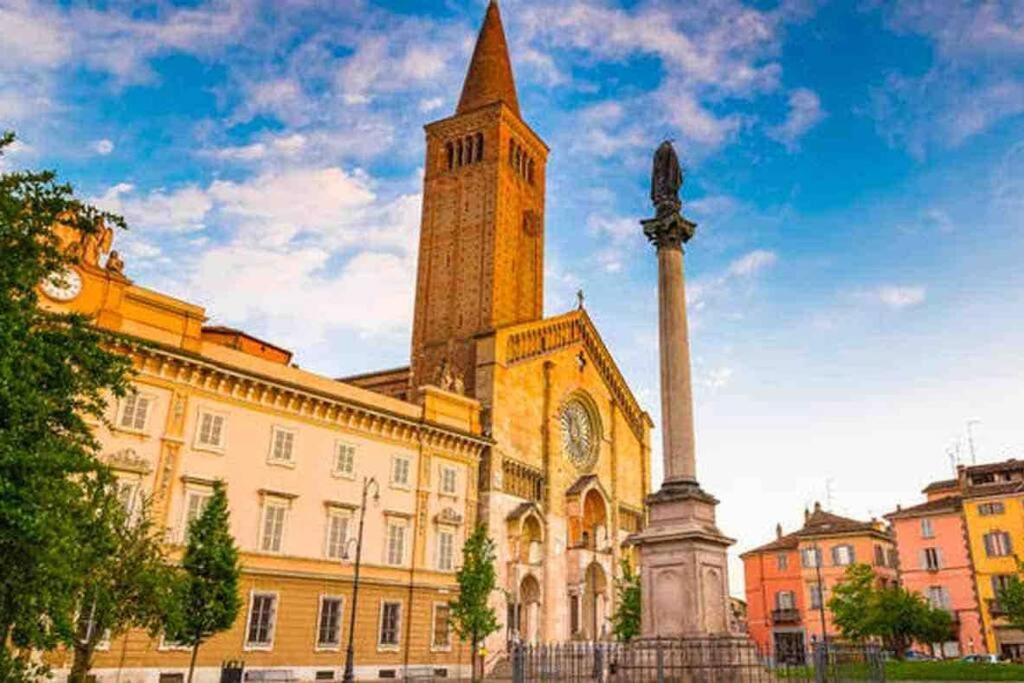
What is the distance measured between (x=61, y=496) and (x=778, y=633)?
201 feet

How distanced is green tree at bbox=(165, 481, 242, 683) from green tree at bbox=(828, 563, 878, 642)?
38.1 m

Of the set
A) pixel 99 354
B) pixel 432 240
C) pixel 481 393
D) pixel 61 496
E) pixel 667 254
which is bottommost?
pixel 61 496

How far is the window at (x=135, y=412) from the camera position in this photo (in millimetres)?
28422

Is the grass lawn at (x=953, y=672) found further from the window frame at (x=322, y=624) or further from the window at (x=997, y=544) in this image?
the window at (x=997, y=544)

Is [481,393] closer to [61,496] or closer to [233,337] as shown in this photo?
[233,337]

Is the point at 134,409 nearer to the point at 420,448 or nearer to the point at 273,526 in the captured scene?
the point at 273,526

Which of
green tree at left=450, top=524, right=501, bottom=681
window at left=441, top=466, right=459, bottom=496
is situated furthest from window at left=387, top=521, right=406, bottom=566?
window at left=441, top=466, right=459, bottom=496

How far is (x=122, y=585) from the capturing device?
20234 mm

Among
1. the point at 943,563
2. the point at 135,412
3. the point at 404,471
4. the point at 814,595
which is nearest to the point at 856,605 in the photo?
the point at 943,563

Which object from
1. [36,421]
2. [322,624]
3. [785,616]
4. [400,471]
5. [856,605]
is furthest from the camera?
[785,616]

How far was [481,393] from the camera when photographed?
45938mm

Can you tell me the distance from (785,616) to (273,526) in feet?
149

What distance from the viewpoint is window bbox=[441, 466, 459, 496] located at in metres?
40.4

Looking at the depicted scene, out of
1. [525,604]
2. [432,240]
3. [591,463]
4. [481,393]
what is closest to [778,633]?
[591,463]
